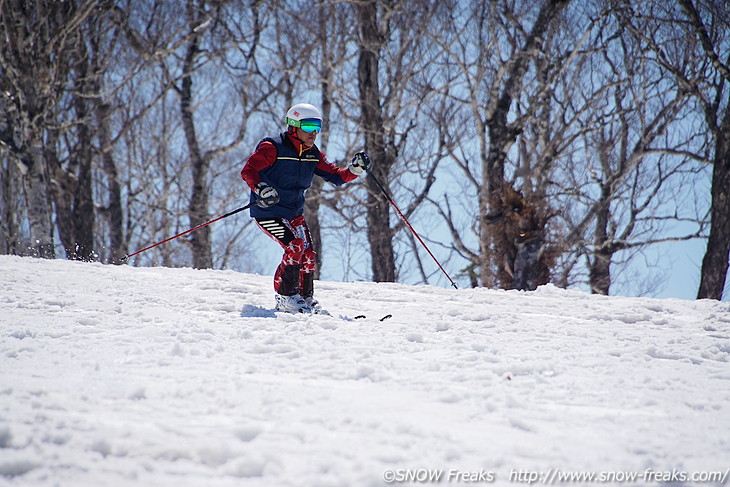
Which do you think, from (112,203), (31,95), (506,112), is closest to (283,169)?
(506,112)

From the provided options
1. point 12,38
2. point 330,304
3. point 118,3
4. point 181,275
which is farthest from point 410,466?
point 118,3

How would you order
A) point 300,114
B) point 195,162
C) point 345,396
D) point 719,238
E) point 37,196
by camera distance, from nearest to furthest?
point 345,396 < point 300,114 < point 719,238 < point 37,196 < point 195,162

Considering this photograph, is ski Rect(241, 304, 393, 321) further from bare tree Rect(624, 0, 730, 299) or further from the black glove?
bare tree Rect(624, 0, 730, 299)

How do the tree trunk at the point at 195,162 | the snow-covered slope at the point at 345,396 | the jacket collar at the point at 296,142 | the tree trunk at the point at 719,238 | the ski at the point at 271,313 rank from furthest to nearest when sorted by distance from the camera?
the tree trunk at the point at 195,162 → the tree trunk at the point at 719,238 → the jacket collar at the point at 296,142 → the ski at the point at 271,313 → the snow-covered slope at the point at 345,396

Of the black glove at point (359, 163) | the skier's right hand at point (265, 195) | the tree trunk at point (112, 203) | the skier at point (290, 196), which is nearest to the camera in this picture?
the skier's right hand at point (265, 195)

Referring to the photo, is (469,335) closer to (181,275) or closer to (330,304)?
(330,304)

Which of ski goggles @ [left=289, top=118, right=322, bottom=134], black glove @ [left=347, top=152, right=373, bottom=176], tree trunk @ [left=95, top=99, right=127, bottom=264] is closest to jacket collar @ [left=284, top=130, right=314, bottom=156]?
ski goggles @ [left=289, top=118, right=322, bottom=134]

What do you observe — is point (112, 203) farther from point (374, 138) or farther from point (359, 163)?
point (359, 163)

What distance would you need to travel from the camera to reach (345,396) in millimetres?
2428

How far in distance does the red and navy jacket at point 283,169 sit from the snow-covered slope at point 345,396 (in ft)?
3.21

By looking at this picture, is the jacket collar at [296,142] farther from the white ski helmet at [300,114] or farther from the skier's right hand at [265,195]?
the skier's right hand at [265,195]

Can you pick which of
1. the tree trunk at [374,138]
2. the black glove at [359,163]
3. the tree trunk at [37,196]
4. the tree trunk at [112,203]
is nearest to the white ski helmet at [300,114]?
the black glove at [359,163]

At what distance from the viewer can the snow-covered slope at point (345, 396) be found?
1789 mm

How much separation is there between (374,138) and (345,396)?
987cm
